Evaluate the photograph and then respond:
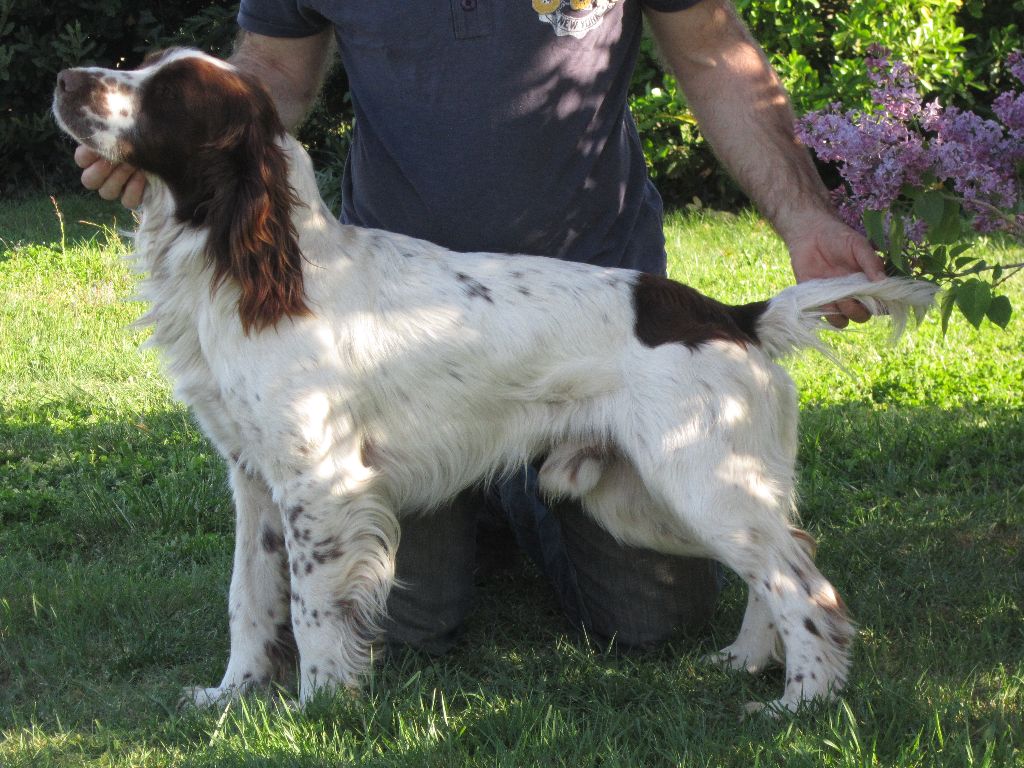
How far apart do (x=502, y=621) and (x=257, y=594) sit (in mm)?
Answer: 775

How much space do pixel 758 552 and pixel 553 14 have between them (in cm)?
152

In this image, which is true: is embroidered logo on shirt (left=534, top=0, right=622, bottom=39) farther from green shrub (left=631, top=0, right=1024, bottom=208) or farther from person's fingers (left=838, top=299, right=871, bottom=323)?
green shrub (left=631, top=0, right=1024, bottom=208)

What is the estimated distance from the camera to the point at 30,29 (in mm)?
9555

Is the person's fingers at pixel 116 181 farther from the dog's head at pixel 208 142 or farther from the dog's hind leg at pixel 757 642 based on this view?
the dog's hind leg at pixel 757 642

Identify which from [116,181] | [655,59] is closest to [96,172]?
[116,181]

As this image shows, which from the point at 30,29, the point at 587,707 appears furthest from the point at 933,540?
the point at 30,29

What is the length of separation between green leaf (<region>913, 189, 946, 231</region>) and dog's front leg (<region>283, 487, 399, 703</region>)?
1.39 metres

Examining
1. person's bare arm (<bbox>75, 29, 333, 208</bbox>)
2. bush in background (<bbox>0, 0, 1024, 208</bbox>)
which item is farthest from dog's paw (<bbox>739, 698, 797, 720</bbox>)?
bush in background (<bbox>0, 0, 1024, 208</bbox>)

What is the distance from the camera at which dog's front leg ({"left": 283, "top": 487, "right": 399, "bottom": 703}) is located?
2.79 m

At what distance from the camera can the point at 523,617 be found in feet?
11.5

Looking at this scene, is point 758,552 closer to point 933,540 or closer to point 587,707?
point 587,707

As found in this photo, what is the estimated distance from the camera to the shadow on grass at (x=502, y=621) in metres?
2.60

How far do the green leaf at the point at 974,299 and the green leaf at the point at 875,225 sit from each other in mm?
221

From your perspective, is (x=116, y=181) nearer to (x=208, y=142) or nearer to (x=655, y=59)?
(x=208, y=142)
